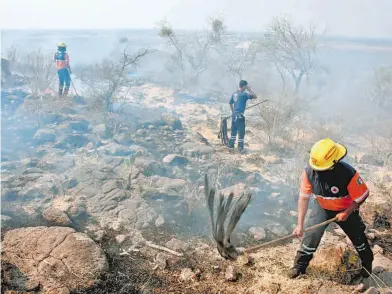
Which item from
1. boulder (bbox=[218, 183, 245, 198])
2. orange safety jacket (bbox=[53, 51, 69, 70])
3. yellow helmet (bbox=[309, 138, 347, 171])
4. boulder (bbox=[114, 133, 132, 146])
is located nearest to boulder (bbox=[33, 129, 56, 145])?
boulder (bbox=[114, 133, 132, 146])

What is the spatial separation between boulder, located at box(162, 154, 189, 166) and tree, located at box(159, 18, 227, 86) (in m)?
9.36

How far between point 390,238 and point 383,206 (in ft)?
2.44

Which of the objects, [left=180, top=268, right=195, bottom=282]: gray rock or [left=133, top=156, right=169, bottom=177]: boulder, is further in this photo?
[left=133, top=156, right=169, bottom=177]: boulder

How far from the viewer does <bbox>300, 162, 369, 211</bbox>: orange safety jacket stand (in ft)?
10.6

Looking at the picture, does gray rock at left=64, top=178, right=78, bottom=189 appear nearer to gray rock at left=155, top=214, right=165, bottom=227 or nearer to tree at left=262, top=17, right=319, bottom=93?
gray rock at left=155, top=214, right=165, bottom=227

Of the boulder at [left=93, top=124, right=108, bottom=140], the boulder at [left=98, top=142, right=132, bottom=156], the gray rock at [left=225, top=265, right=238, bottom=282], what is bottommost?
the gray rock at [left=225, top=265, right=238, bottom=282]

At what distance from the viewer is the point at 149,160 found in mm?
7043

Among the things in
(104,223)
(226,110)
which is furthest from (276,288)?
(226,110)

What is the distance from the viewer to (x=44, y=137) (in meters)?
8.32

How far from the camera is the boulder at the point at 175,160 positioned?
7.32 meters

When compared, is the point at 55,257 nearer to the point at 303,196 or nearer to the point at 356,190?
the point at 303,196

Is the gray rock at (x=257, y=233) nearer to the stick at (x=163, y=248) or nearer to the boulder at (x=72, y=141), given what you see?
the stick at (x=163, y=248)

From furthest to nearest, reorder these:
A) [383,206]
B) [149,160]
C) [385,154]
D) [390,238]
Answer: [385,154] < [149,160] < [383,206] < [390,238]

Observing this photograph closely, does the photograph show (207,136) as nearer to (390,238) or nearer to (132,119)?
(132,119)
